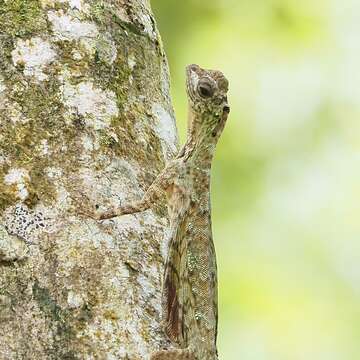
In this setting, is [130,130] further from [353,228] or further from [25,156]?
[353,228]

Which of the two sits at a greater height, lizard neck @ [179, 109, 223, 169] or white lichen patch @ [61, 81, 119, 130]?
lizard neck @ [179, 109, 223, 169]

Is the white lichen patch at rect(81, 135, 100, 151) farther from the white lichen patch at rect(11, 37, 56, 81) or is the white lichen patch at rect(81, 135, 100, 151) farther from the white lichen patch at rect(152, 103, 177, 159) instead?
the white lichen patch at rect(152, 103, 177, 159)

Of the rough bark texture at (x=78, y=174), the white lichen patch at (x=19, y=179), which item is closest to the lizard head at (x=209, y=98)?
the rough bark texture at (x=78, y=174)

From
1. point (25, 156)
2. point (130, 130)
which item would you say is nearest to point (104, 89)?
point (130, 130)

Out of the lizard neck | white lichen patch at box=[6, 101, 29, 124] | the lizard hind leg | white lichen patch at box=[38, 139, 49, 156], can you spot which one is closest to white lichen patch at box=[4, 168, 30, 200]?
white lichen patch at box=[38, 139, 49, 156]

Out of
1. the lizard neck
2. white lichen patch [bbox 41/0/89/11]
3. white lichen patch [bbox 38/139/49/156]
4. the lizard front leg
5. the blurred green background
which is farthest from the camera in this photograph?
the blurred green background

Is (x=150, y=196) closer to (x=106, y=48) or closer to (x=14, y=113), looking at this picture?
(x=14, y=113)

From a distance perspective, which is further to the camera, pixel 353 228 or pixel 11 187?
pixel 353 228

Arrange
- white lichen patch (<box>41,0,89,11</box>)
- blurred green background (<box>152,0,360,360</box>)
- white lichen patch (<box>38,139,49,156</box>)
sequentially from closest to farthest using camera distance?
white lichen patch (<box>38,139,49,156</box>) < white lichen patch (<box>41,0,89,11</box>) < blurred green background (<box>152,0,360,360</box>)
